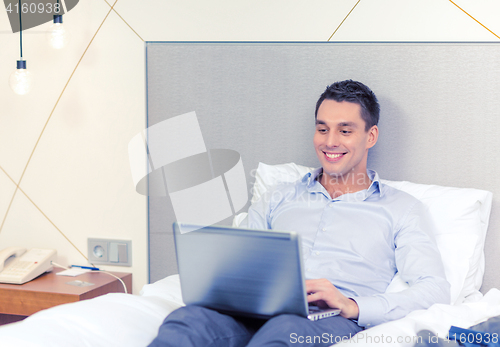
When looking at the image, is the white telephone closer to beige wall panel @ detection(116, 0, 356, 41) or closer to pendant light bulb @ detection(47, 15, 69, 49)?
pendant light bulb @ detection(47, 15, 69, 49)

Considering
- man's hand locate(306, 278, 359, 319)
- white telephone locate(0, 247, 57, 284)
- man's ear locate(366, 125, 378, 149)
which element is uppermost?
man's ear locate(366, 125, 378, 149)

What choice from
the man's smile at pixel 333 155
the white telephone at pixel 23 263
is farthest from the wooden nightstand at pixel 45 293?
the man's smile at pixel 333 155

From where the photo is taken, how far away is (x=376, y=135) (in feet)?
5.21

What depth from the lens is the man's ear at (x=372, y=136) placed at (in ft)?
5.13

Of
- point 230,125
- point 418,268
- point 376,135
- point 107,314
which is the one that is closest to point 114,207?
point 230,125

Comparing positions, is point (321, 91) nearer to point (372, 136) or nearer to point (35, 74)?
point (372, 136)

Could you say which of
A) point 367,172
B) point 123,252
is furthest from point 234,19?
point 123,252

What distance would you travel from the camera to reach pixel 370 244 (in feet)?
4.50

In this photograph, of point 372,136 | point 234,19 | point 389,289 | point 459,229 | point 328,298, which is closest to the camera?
point 328,298

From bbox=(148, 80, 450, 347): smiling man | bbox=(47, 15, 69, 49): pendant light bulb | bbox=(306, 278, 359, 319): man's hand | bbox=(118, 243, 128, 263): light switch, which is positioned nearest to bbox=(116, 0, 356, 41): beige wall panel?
bbox=(47, 15, 69, 49): pendant light bulb

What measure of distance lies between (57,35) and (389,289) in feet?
5.29

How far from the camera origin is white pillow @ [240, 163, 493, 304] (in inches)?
56.0

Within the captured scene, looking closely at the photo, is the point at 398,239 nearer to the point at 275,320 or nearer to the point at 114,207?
the point at 275,320

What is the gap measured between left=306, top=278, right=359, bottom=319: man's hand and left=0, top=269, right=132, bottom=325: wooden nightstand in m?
0.99
